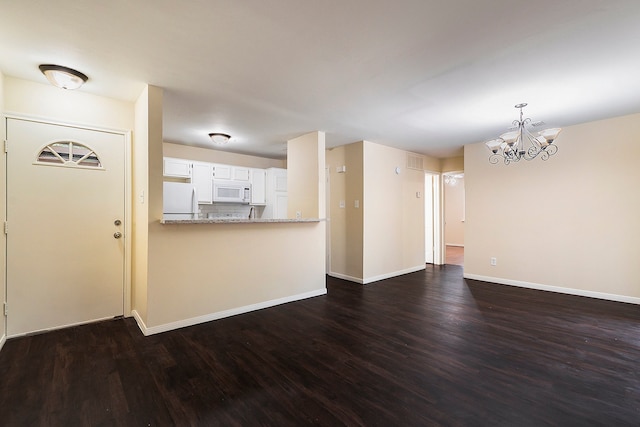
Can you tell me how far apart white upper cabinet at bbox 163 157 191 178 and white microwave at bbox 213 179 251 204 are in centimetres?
48

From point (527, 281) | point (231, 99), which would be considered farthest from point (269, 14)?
point (527, 281)

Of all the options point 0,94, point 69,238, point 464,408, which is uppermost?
point 0,94

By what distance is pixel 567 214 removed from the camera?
4.20m

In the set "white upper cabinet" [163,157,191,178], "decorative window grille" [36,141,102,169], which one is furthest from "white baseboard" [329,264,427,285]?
"decorative window grille" [36,141,102,169]

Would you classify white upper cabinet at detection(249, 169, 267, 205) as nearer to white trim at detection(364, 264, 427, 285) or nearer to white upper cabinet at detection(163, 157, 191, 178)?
white upper cabinet at detection(163, 157, 191, 178)

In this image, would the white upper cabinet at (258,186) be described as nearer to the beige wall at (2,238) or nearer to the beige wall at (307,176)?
the beige wall at (307,176)

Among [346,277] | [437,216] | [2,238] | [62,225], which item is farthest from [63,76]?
[437,216]

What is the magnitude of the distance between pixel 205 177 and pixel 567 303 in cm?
569

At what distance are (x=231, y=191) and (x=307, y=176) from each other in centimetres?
166

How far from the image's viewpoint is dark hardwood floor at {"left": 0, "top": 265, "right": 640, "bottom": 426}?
170 centimetres

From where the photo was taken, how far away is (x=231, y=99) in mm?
3166

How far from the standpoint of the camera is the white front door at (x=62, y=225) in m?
2.73

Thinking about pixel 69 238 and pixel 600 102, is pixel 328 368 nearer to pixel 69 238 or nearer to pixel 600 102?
pixel 69 238

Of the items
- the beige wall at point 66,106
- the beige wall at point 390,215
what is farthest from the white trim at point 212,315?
the beige wall at point 66,106
